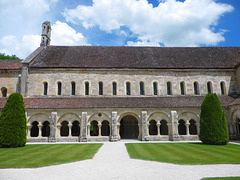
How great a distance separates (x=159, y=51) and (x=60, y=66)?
52.1ft

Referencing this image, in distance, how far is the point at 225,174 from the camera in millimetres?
7707

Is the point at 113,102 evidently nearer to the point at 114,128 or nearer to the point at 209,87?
the point at 114,128

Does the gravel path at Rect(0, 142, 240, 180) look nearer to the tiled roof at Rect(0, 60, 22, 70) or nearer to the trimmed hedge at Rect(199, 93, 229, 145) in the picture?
the trimmed hedge at Rect(199, 93, 229, 145)

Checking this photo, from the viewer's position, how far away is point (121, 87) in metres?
25.2

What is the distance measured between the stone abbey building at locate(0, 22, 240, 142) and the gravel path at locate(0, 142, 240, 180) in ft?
40.3

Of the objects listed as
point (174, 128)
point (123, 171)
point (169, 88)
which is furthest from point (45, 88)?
point (123, 171)

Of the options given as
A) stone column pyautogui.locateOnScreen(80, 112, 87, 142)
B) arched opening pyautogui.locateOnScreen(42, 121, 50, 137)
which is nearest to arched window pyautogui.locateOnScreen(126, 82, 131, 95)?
stone column pyautogui.locateOnScreen(80, 112, 87, 142)

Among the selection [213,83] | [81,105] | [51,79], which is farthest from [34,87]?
[213,83]

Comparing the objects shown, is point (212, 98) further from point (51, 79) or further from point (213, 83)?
Answer: point (51, 79)

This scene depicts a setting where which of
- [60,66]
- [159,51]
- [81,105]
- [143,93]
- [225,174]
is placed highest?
[159,51]

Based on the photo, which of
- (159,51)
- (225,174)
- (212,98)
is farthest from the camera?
(159,51)

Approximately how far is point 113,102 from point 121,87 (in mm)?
3311

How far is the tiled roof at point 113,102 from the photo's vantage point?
21.8 metres

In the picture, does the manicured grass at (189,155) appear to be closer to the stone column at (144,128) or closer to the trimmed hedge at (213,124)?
the trimmed hedge at (213,124)
